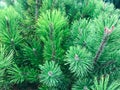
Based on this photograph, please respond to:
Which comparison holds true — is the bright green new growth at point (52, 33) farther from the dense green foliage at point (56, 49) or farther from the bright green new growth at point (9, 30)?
the bright green new growth at point (9, 30)

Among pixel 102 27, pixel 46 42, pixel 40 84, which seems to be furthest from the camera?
pixel 40 84

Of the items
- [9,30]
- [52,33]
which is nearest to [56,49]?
[52,33]

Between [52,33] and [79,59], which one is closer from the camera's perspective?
[79,59]

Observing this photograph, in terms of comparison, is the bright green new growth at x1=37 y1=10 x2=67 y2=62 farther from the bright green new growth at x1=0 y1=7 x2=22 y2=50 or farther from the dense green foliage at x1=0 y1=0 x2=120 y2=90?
the bright green new growth at x1=0 y1=7 x2=22 y2=50

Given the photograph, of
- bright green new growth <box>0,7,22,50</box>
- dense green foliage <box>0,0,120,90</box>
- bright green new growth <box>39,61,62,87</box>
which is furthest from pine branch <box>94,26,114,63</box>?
bright green new growth <box>0,7,22,50</box>

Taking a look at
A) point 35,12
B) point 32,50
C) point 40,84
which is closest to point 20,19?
point 35,12

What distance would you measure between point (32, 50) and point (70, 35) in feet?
0.58

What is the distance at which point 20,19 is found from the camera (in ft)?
4.31

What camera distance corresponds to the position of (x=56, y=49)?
3.73 feet

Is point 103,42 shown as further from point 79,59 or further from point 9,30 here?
point 9,30

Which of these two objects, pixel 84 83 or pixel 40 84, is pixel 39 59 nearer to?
pixel 40 84

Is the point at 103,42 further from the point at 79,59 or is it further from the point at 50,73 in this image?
the point at 50,73

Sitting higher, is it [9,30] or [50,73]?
[9,30]

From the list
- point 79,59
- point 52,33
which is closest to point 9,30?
point 52,33
